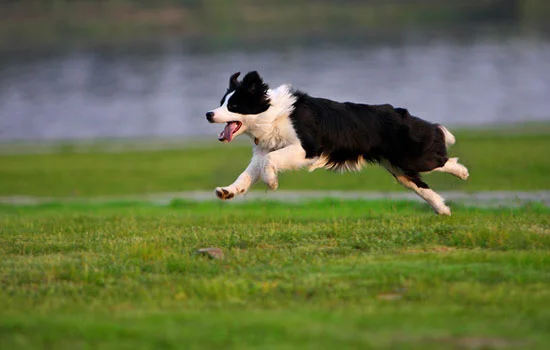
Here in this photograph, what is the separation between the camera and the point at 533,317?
21.3 ft

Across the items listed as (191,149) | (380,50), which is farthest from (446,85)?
(191,149)

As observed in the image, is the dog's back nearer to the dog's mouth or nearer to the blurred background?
the dog's mouth

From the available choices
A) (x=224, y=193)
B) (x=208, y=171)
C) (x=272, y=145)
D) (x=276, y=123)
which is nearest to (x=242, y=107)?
(x=276, y=123)

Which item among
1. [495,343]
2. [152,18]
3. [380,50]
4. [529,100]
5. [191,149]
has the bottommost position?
[495,343]

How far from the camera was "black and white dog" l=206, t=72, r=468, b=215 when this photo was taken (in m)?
10.5

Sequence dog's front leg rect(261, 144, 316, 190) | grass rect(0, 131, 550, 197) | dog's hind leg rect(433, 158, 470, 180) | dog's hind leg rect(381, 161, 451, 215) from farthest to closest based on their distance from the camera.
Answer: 1. grass rect(0, 131, 550, 197)
2. dog's hind leg rect(433, 158, 470, 180)
3. dog's hind leg rect(381, 161, 451, 215)
4. dog's front leg rect(261, 144, 316, 190)

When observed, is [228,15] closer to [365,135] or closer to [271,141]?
[365,135]

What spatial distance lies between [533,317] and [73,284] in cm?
367

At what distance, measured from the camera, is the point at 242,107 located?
10633mm

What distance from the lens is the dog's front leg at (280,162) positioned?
33.7 feet

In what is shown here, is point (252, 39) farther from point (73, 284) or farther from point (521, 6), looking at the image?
point (73, 284)

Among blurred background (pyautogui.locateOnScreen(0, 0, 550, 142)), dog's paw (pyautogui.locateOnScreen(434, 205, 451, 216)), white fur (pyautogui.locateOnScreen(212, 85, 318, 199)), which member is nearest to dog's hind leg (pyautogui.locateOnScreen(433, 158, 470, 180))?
dog's paw (pyautogui.locateOnScreen(434, 205, 451, 216))

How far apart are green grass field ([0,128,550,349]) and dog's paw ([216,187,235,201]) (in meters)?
0.40

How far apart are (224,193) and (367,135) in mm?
1842
